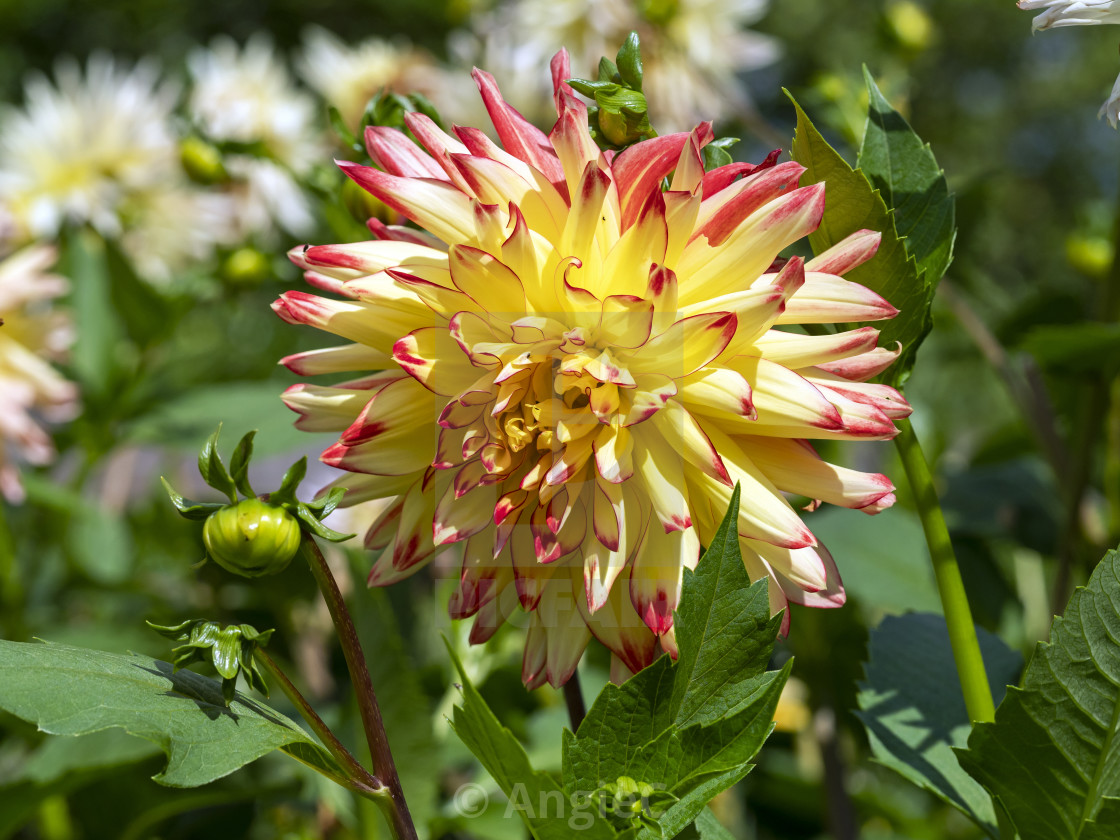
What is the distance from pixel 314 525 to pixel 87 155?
1.76 m

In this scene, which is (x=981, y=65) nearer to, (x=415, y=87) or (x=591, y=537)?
(x=415, y=87)

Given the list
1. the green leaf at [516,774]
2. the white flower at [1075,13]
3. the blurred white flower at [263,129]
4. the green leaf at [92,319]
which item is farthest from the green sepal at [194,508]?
the blurred white flower at [263,129]

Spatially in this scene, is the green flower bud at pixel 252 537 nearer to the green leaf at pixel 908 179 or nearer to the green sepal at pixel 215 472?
the green sepal at pixel 215 472

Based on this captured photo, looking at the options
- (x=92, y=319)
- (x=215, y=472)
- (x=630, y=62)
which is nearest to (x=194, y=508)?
(x=215, y=472)

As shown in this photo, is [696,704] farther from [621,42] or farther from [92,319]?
[621,42]

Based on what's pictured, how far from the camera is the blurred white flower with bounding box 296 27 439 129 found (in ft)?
6.09

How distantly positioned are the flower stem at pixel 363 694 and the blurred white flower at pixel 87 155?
1609 mm

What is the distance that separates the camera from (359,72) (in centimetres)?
195

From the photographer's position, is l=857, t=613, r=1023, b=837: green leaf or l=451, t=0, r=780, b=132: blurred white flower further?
l=451, t=0, r=780, b=132: blurred white flower

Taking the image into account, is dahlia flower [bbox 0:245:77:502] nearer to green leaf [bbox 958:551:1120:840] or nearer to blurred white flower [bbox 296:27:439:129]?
blurred white flower [bbox 296:27:439:129]

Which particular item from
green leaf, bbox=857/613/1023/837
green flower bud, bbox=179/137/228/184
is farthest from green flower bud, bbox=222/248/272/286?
green leaf, bbox=857/613/1023/837

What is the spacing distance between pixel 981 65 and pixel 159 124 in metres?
9.49

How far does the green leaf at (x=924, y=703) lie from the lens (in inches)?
19.7

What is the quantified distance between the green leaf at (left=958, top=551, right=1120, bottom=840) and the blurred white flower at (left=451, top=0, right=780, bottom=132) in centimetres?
127
